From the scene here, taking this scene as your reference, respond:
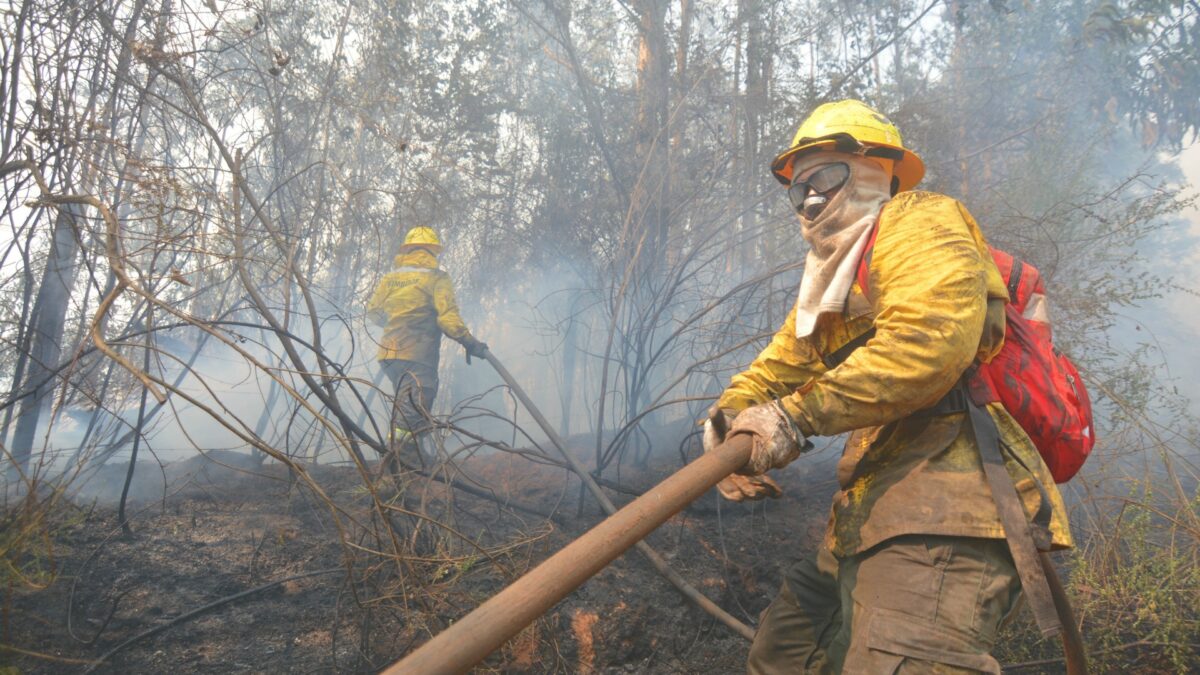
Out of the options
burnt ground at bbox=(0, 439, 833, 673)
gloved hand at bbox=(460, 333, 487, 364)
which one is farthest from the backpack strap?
gloved hand at bbox=(460, 333, 487, 364)

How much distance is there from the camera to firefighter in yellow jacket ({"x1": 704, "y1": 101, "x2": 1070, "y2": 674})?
1.62 metres

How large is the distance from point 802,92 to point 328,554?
7.17 metres

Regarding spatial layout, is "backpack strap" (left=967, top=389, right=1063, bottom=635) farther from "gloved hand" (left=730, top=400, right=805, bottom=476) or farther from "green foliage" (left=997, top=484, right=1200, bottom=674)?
"green foliage" (left=997, top=484, right=1200, bottom=674)

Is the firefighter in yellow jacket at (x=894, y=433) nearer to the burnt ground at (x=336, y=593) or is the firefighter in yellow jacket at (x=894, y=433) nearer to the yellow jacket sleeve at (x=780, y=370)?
the yellow jacket sleeve at (x=780, y=370)

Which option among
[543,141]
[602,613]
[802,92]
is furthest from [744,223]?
[602,613]

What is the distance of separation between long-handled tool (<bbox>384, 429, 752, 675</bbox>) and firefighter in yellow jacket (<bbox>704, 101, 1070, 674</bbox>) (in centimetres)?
29

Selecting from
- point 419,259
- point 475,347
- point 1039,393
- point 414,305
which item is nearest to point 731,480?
point 1039,393

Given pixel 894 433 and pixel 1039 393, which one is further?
pixel 894 433

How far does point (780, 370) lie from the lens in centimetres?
238

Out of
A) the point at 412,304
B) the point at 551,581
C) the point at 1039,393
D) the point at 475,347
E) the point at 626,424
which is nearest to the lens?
the point at 551,581

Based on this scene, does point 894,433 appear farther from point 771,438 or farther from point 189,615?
point 189,615

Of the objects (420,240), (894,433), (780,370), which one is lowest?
(894,433)

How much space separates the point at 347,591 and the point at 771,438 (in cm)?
303

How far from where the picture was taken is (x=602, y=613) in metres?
3.51
